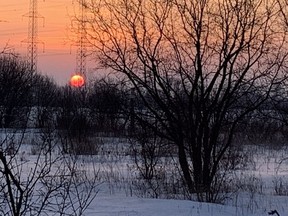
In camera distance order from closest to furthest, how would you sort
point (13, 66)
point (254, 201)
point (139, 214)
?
1. point (139, 214)
2. point (254, 201)
3. point (13, 66)

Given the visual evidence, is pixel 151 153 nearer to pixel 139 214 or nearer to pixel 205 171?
pixel 205 171

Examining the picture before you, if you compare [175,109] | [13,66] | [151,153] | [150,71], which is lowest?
[151,153]

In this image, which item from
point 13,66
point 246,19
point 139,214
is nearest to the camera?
point 139,214

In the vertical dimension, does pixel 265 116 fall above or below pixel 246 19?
below

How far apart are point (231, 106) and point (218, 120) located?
1.54ft

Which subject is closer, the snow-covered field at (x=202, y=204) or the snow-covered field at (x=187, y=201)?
the snow-covered field at (x=202, y=204)

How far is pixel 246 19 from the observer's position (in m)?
11.6

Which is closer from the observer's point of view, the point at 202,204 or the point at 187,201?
the point at 202,204

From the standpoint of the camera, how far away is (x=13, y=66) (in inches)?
1585

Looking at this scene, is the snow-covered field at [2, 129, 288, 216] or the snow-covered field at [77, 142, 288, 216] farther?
the snow-covered field at [2, 129, 288, 216]

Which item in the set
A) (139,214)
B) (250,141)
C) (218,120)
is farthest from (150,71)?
(250,141)

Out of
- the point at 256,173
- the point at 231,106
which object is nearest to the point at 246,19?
the point at 231,106

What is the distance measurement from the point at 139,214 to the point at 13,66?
33049mm

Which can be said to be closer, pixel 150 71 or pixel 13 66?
pixel 150 71
